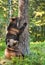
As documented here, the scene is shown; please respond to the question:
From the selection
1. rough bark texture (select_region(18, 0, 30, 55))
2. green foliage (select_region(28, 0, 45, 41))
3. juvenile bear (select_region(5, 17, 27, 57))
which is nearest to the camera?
juvenile bear (select_region(5, 17, 27, 57))

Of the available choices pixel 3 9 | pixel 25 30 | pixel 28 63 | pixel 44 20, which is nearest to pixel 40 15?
pixel 44 20

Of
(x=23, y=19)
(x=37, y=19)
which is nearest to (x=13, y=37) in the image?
(x=23, y=19)

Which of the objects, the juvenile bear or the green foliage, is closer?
the juvenile bear

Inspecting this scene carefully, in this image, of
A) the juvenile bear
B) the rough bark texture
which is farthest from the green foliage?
the juvenile bear

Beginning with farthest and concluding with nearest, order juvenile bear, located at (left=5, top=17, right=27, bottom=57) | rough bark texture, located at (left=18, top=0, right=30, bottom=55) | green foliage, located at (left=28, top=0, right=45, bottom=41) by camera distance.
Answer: green foliage, located at (left=28, top=0, right=45, bottom=41), rough bark texture, located at (left=18, top=0, right=30, bottom=55), juvenile bear, located at (left=5, top=17, right=27, bottom=57)

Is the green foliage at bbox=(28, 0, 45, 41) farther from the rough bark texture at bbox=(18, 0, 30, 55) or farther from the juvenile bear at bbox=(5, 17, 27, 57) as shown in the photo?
A: the juvenile bear at bbox=(5, 17, 27, 57)

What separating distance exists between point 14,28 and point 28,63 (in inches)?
54.4

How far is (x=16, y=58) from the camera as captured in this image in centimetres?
851

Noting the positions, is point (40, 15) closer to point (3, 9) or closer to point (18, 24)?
point (3, 9)

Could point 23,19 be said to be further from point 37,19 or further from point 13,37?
point 37,19

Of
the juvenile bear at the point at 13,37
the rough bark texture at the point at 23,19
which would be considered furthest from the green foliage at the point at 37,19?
the juvenile bear at the point at 13,37

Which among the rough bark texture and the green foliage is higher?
the rough bark texture

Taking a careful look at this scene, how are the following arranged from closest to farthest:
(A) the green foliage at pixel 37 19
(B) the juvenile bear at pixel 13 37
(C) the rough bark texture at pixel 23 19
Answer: (B) the juvenile bear at pixel 13 37 → (C) the rough bark texture at pixel 23 19 → (A) the green foliage at pixel 37 19

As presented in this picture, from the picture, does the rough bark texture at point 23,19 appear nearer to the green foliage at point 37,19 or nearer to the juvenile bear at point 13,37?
the juvenile bear at point 13,37
